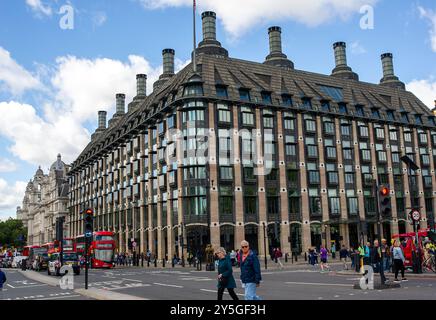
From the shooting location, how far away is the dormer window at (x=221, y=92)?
59053 mm

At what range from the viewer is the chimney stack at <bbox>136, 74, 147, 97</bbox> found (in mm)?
92625

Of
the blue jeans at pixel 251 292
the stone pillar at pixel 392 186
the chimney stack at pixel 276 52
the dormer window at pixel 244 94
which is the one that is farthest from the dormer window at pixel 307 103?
the blue jeans at pixel 251 292

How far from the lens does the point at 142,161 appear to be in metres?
68.4

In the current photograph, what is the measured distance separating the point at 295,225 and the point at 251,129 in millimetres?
13354

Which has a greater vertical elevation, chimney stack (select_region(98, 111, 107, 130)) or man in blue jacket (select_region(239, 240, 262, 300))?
chimney stack (select_region(98, 111, 107, 130))

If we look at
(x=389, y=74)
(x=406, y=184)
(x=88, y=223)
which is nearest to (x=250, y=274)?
A: (x=88, y=223)

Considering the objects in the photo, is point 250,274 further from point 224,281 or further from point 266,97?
point 266,97

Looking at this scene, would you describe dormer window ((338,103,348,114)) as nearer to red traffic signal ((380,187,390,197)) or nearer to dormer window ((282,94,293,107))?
dormer window ((282,94,293,107))

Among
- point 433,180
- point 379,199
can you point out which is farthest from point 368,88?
point 379,199

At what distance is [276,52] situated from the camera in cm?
7562

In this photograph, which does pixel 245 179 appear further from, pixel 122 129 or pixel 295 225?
pixel 122 129

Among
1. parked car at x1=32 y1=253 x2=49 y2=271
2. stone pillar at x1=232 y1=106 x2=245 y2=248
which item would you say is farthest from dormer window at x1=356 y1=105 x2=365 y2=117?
parked car at x1=32 y1=253 x2=49 y2=271

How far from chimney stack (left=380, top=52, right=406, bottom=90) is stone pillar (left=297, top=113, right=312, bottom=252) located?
30151mm
